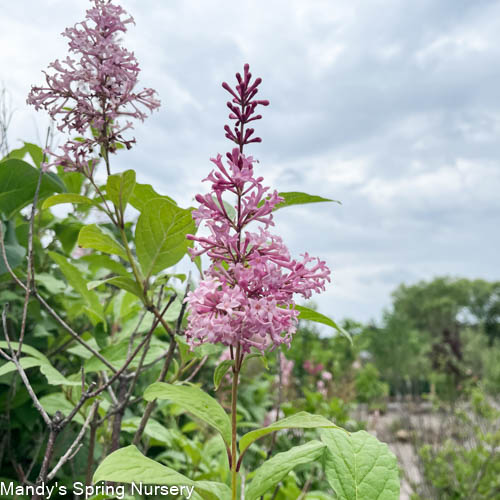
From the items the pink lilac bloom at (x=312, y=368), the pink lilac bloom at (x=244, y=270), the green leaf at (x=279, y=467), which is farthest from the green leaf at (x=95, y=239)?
the pink lilac bloom at (x=312, y=368)

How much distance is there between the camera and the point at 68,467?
184 centimetres

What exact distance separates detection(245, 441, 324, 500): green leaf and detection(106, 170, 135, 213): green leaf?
0.69 m

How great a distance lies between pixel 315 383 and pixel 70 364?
420cm

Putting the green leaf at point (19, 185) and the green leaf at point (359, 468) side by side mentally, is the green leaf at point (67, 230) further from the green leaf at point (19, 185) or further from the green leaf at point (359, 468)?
the green leaf at point (359, 468)

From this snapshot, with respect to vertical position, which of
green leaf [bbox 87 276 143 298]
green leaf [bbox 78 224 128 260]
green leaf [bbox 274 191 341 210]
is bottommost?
green leaf [bbox 87 276 143 298]

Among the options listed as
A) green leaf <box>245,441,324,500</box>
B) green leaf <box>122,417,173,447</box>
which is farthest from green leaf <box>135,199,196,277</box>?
green leaf <box>122,417,173,447</box>

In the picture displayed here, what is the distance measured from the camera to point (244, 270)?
82cm

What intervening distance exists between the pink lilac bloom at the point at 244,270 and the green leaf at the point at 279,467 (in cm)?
24

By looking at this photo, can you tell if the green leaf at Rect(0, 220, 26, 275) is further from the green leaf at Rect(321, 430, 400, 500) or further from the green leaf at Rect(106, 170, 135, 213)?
the green leaf at Rect(321, 430, 400, 500)

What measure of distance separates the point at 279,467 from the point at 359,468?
0.56 feet

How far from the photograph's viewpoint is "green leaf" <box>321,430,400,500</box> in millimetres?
913

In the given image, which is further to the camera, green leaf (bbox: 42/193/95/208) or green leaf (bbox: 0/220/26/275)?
green leaf (bbox: 0/220/26/275)

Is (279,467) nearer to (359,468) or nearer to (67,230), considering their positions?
(359,468)

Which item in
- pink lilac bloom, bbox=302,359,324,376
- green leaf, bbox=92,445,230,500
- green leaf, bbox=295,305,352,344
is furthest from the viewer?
pink lilac bloom, bbox=302,359,324,376
